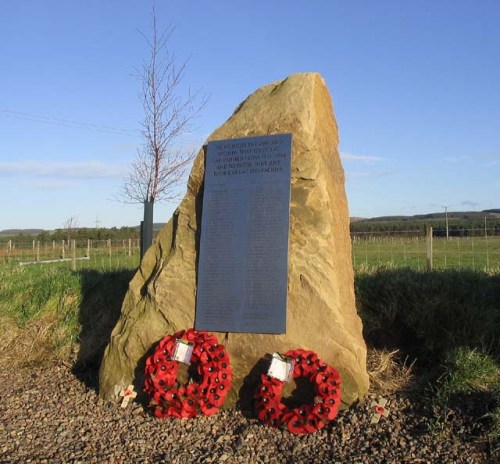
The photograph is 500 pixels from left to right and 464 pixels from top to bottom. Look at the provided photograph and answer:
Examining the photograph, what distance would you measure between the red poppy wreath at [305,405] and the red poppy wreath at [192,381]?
0.38 m

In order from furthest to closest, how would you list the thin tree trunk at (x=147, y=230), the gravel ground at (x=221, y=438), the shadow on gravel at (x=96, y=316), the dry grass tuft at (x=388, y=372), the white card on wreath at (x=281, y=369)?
the thin tree trunk at (x=147, y=230) → the shadow on gravel at (x=96, y=316) → the dry grass tuft at (x=388, y=372) → the white card on wreath at (x=281, y=369) → the gravel ground at (x=221, y=438)

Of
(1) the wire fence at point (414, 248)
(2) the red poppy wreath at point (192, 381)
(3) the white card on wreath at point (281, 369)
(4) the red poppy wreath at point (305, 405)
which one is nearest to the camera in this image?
(4) the red poppy wreath at point (305, 405)

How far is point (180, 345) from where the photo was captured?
205 inches

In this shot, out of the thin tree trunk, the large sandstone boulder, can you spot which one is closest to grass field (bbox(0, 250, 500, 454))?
the thin tree trunk

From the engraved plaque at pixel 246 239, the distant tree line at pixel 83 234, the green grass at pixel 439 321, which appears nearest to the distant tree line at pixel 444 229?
the green grass at pixel 439 321

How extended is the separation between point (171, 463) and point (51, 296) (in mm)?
4163

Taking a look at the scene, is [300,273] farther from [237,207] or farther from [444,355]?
[444,355]

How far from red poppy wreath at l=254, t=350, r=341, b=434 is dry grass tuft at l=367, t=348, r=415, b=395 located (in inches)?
28.0

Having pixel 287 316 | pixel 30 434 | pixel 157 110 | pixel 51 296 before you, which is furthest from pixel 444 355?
pixel 157 110

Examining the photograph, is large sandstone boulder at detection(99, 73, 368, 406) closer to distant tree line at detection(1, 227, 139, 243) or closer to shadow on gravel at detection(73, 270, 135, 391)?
shadow on gravel at detection(73, 270, 135, 391)

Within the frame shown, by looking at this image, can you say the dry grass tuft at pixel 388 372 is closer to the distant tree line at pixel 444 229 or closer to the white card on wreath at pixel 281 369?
the white card on wreath at pixel 281 369

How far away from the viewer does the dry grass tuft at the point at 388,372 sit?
5.36 metres

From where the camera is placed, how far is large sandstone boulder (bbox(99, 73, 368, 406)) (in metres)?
5.08

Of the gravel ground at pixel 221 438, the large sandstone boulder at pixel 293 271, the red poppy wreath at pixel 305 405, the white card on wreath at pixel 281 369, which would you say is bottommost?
the gravel ground at pixel 221 438
